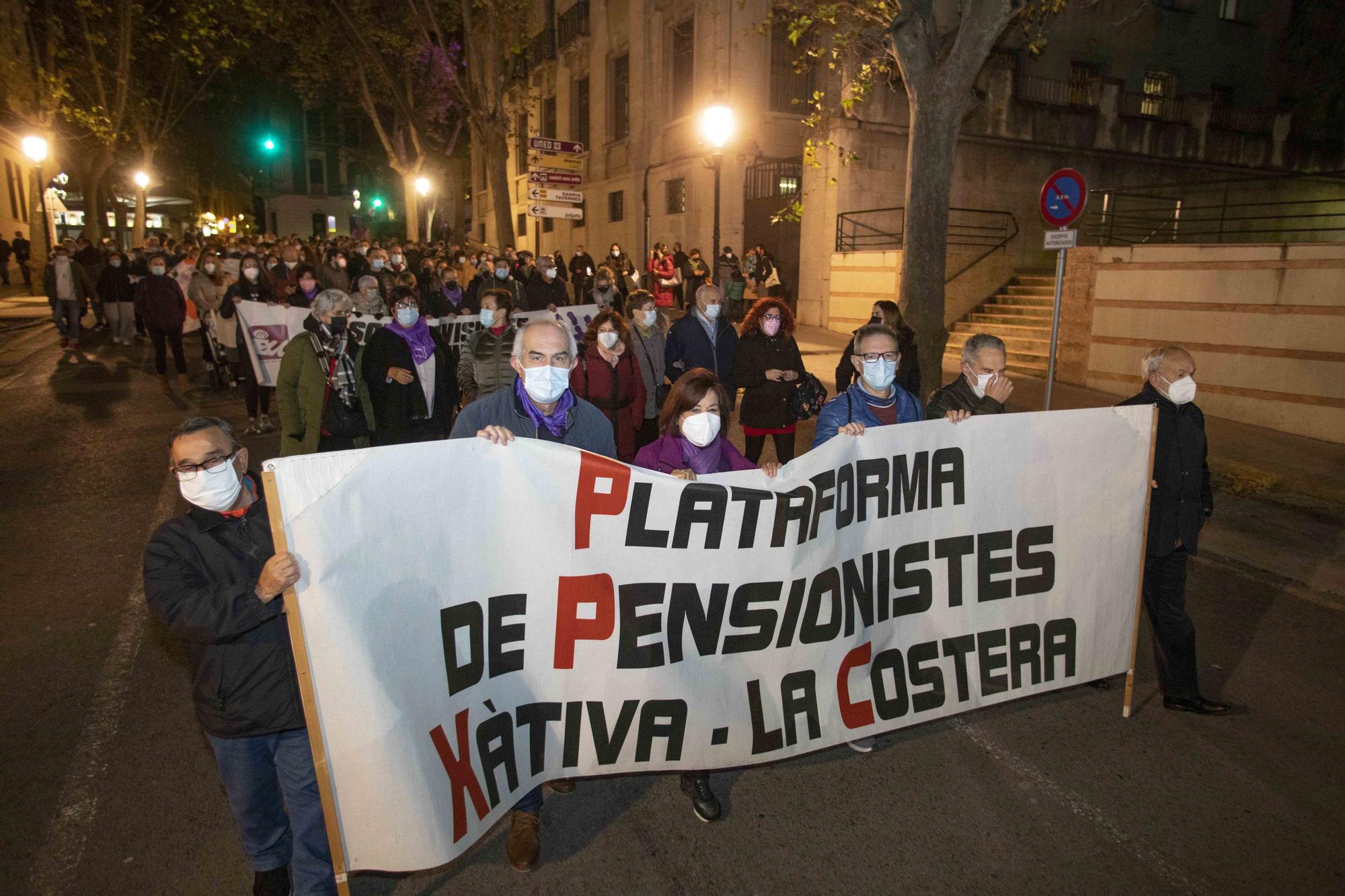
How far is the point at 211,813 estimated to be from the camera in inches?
135

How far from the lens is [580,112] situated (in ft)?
111

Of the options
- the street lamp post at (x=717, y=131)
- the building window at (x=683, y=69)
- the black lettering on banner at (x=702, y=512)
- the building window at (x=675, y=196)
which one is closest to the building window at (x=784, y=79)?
the building window at (x=683, y=69)

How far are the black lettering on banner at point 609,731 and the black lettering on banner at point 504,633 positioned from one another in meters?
0.37

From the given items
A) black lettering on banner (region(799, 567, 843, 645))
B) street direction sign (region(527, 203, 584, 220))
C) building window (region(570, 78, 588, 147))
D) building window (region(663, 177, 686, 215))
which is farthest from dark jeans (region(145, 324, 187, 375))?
building window (region(570, 78, 588, 147))

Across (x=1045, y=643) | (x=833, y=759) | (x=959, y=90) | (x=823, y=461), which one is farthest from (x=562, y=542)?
(x=959, y=90)

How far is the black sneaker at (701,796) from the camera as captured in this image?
3400 mm

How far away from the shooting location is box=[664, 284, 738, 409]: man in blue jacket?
7.49 metres

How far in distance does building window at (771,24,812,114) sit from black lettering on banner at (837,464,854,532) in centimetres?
2218

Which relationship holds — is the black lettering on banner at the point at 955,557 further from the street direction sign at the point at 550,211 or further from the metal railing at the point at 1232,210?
the metal railing at the point at 1232,210

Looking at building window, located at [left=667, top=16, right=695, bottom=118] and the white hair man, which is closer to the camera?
the white hair man

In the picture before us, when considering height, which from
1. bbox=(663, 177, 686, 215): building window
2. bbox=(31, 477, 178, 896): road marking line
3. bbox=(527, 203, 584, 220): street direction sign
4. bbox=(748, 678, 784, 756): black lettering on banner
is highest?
bbox=(663, 177, 686, 215): building window

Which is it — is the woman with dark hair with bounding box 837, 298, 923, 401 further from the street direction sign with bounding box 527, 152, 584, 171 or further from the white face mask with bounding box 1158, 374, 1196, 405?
the street direction sign with bounding box 527, 152, 584, 171

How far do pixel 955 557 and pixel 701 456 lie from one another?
1197 millimetres

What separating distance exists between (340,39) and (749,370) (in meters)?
30.5
